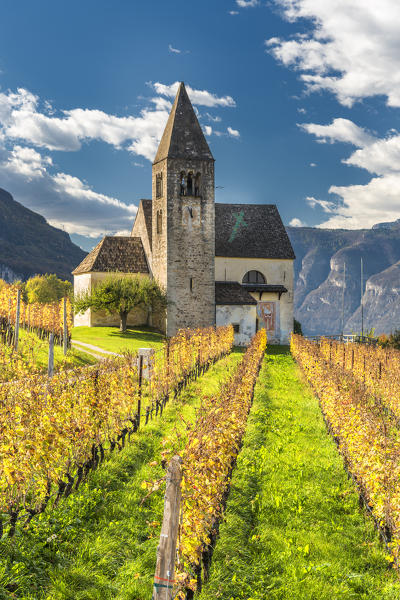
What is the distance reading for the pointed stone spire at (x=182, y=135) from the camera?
115 feet

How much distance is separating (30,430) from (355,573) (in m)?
4.41

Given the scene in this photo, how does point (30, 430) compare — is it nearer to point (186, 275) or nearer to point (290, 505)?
point (290, 505)

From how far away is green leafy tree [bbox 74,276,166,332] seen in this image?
33.7 meters

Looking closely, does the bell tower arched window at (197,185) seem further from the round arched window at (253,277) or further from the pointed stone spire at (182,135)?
the round arched window at (253,277)

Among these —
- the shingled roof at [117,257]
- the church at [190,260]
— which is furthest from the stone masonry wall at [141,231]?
the shingled roof at [117,257]

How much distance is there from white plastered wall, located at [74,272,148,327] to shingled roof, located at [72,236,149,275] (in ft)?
1.78

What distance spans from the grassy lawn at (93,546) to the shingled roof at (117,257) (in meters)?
29.9

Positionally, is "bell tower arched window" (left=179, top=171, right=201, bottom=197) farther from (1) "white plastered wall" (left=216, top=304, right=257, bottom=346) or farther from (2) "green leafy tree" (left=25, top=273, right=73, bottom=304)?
(2) "green leafy tree" (left=25, top=273, right=73, bottom=304)

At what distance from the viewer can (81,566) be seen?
558 cm

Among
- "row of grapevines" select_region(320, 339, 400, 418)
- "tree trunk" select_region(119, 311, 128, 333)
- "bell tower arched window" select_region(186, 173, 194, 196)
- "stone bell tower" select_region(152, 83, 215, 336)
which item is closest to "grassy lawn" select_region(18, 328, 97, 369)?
"row of grapevines" select_region(320, 339, 400, 418)

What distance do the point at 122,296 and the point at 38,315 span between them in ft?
27.5

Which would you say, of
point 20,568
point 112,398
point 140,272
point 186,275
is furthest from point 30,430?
point 140,272

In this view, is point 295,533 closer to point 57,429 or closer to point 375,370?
point 57,429

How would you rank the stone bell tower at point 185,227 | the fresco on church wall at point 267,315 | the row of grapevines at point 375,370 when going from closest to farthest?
the row of grapevines at point 375,370 < the stone bell tower at point 185,227 < the fresco on church wall at point 267,315
